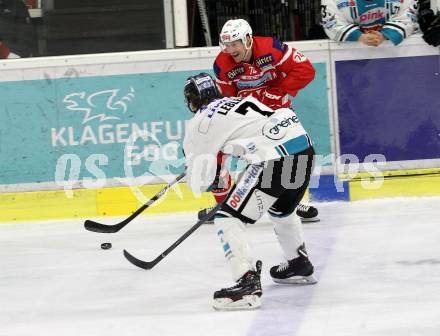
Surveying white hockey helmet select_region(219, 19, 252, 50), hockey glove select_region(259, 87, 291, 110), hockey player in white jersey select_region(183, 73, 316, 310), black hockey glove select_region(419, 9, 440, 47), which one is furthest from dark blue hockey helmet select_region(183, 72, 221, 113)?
black hockey glove select_region(419, 9, 440, 47)

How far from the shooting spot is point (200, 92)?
464 centimetres

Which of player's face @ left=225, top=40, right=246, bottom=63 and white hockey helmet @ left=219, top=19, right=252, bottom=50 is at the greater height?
white hockey helmet @ left=219, top=19, right=252, bottom=50

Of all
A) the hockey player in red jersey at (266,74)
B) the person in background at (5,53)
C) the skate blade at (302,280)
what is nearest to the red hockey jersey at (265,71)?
the hockey player in red jersey at (266,74)

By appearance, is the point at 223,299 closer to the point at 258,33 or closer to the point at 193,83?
the point at 193,83

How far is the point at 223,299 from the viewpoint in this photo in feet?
14.7

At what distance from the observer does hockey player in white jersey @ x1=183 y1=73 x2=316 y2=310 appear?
447cm

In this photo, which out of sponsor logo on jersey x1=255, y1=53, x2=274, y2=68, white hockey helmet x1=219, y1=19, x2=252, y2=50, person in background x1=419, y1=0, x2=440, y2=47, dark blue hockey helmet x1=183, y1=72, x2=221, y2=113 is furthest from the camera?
person in background x1=419, y1=0, x2=440, y2=47

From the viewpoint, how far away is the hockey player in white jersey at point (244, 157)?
4.47 metres

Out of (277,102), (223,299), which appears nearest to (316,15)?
(277,102)

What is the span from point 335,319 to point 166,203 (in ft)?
11.0

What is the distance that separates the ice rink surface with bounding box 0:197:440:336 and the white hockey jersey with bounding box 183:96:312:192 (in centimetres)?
65

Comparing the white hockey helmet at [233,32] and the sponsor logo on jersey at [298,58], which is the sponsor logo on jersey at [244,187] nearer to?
the white hockey helmet at [233,32]

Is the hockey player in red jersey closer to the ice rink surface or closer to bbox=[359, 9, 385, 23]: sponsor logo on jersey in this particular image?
the ice rink surface

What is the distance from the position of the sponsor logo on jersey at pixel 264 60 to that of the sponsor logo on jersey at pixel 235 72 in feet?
0.37
